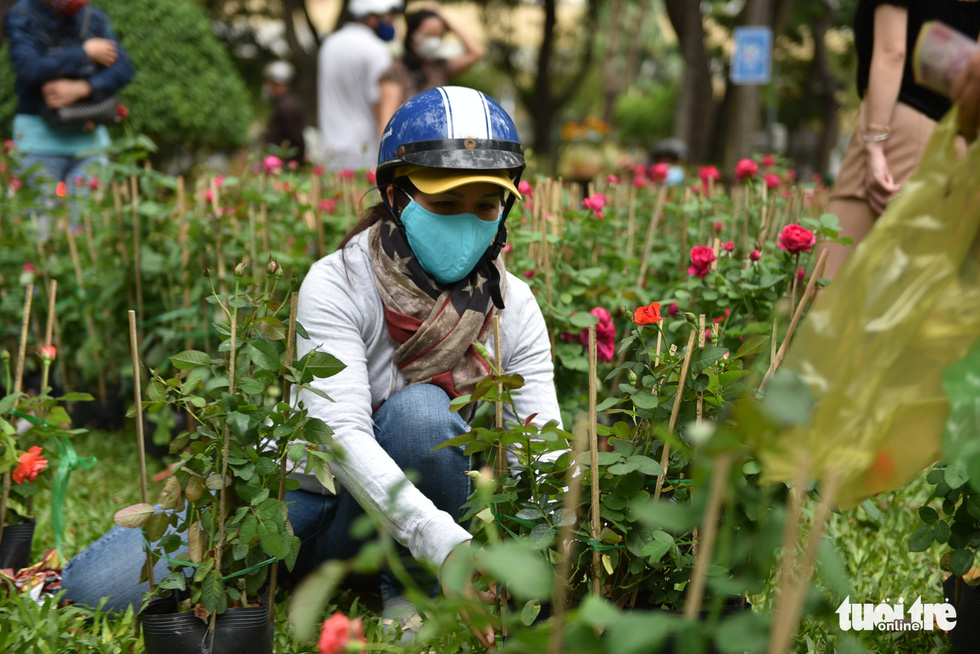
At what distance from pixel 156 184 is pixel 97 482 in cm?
115

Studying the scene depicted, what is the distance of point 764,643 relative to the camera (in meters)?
0.77

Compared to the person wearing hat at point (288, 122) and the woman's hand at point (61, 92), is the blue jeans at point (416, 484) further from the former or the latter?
the person wearing hat at point (288, 122)

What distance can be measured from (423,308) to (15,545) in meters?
1.07

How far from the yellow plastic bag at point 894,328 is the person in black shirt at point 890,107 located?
1968mm

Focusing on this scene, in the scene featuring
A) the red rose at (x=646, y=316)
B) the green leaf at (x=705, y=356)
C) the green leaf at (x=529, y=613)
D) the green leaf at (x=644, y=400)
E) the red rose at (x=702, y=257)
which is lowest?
the green leaf at (x=529, y=613)

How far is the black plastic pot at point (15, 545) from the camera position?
1.98 meters

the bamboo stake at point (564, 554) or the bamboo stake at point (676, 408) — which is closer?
the bamboo stake at point (564, 554)

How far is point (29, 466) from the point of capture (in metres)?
1.89

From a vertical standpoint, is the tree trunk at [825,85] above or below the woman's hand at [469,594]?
below

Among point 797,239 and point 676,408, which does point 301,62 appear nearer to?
point 797,239

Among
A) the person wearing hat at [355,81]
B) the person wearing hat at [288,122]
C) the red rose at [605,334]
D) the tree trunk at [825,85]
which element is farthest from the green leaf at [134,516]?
the tree trunk at [825,85]

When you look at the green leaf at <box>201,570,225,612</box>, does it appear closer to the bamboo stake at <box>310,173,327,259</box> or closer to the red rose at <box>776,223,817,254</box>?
the red rose at <box>776,223,817,254</box>

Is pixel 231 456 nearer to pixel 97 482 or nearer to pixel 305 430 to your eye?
pixel 305 430

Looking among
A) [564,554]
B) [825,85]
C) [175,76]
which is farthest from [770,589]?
[825,85]
